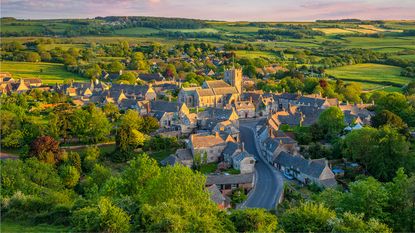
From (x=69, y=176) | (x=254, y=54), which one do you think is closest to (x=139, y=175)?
(x=69, y=176)

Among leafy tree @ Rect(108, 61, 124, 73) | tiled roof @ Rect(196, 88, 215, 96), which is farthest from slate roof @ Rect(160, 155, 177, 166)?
leafy tree @ Rect(108, 61, 124, 73)

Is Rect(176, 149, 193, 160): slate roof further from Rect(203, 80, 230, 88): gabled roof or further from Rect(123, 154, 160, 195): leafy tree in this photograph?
Rect(203, 80, 230, 88): gabled roof

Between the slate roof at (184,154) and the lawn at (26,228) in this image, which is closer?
the lawn at (26,228)

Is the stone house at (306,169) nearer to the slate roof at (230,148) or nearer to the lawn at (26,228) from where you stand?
the slate roof at (230,148)

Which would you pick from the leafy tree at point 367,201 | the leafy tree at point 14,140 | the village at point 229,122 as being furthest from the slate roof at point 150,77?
the leafy tree at point 367,201

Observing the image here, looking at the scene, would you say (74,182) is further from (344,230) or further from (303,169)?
(344,230)

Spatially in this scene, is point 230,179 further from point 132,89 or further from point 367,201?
point 132,89
